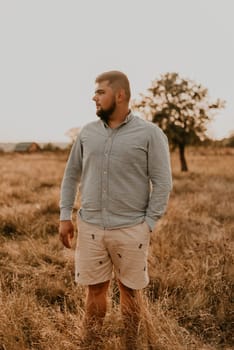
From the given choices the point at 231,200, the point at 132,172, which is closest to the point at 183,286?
the point at 132,172

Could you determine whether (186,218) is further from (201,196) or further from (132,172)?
(132,172)

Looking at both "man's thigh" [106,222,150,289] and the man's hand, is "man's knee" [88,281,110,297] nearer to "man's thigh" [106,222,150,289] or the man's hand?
"man's thigh" [106,222,150,289]

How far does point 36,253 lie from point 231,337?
2724mm

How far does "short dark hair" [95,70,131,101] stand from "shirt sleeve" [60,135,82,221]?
54 cm

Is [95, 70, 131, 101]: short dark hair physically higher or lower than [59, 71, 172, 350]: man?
higher

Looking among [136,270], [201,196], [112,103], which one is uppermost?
[112,103]

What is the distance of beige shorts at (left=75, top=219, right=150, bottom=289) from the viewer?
273cm

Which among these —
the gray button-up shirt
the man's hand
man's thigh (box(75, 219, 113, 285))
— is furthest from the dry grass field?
the gray button-up shirt

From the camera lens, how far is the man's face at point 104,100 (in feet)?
8.73

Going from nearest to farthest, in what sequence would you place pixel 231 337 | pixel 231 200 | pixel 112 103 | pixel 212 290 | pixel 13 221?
pixel 112 103, pixel 231 337, pixel 212 290, pixel 13 221, pixel 231 200

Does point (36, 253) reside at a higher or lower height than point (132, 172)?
lower

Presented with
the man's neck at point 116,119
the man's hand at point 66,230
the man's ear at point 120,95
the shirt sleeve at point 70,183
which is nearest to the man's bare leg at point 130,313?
the man's hand at point 66,230

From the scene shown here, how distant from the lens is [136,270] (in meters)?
2.79

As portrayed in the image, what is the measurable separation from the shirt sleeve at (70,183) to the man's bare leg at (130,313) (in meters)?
0.65
